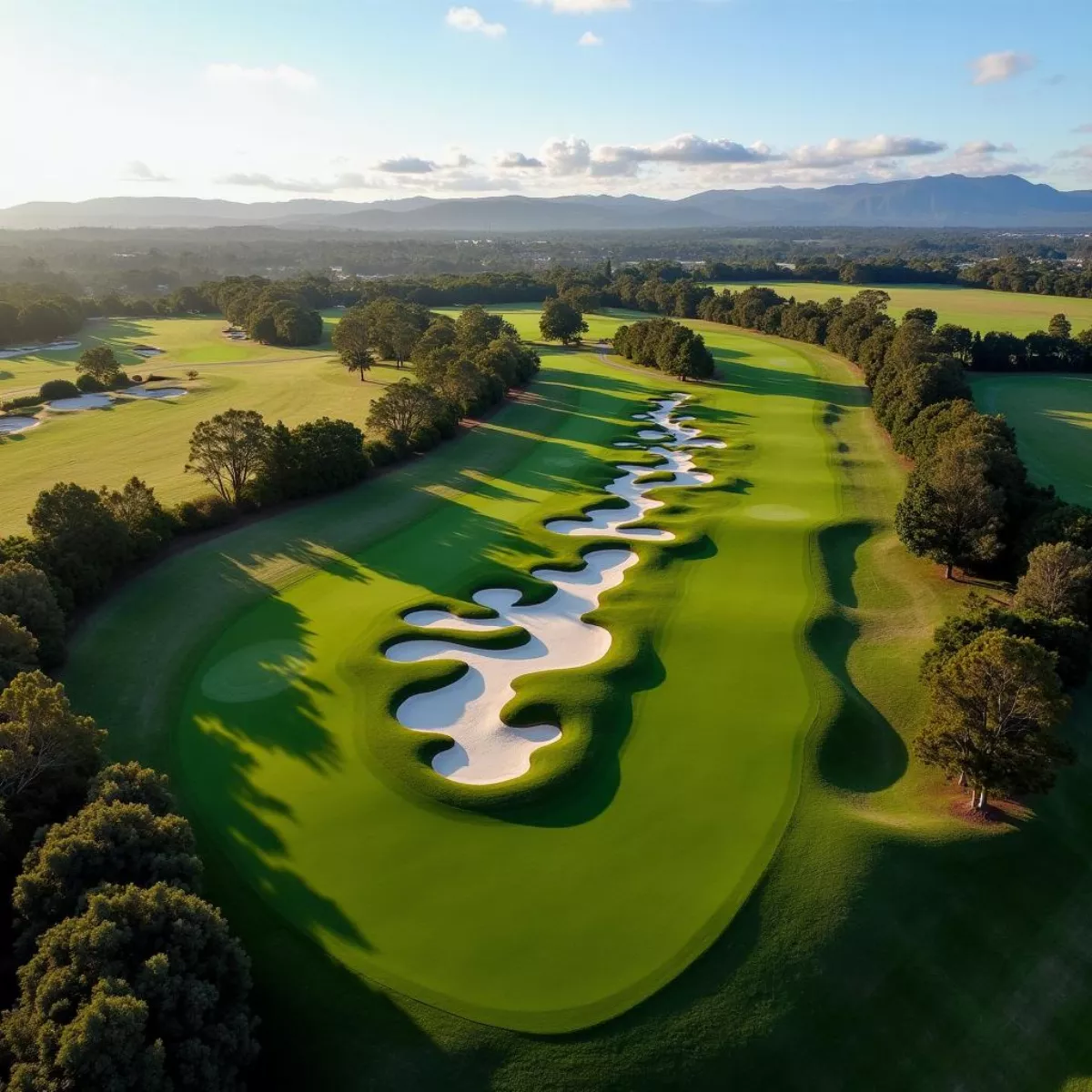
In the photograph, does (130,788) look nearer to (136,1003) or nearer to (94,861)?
(94,861)

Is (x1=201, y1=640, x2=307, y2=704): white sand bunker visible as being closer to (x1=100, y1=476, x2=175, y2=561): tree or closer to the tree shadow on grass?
(x1=100, y1=476, x2=175, y2=561): tree

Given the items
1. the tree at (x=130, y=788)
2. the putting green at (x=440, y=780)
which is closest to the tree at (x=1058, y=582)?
the putting green at (x=440, y=780)

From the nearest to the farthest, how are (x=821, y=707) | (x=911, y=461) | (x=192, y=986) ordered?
(x=192, y=986) → (x=821, y=707) → (x=911, y=461)

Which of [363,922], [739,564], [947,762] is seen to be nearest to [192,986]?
[363,922]

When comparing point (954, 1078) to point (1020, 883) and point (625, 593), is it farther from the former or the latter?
point (625, 593)

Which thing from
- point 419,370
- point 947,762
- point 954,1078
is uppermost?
point 419,370

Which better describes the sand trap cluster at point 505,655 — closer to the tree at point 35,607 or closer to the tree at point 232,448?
the tree at point 35,607

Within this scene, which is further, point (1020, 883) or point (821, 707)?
point (821, 707)
